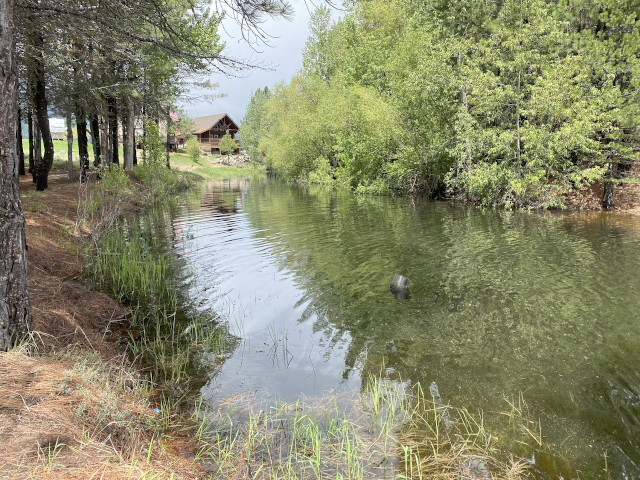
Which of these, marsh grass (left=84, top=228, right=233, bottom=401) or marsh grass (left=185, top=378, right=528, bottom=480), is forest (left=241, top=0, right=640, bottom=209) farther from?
marsh grass (left=185, top=378, right=528, bottom=480)

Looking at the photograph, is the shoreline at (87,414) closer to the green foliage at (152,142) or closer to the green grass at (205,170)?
the green foliage at (152,142)

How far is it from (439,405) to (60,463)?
11.6 feet

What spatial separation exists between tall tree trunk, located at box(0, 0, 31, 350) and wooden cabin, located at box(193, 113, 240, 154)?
85314 mm

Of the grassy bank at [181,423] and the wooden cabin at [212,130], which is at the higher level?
the wooden cabin at [212,130]

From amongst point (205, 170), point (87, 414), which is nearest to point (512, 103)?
point (87, 414)

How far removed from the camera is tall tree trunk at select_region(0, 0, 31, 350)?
3.90 metres

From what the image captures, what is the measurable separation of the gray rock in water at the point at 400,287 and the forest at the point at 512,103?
9.04 m

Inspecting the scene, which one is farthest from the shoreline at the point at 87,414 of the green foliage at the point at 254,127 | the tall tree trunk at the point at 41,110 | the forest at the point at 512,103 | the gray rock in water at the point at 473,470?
the green foliage at the point at 254,127

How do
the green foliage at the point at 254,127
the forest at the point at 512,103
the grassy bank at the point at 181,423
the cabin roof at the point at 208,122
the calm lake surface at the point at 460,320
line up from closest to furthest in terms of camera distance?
the grassy bank at the point at 181,423 < the calm lake surface at the point at 460,320 < the forest at the point at 512,103 < the green foliage at the point at 254,127 < the cabin roof at the point at 208,122

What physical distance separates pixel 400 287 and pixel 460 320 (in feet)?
5.29

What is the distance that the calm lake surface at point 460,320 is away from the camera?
4.54 meters

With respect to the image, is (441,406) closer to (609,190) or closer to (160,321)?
(160,321)

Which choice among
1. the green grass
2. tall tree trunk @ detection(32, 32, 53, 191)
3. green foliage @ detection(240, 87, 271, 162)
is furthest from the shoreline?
green foliage @ detection(240, 87, 271, 162)

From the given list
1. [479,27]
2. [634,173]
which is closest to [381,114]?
[479,27]
